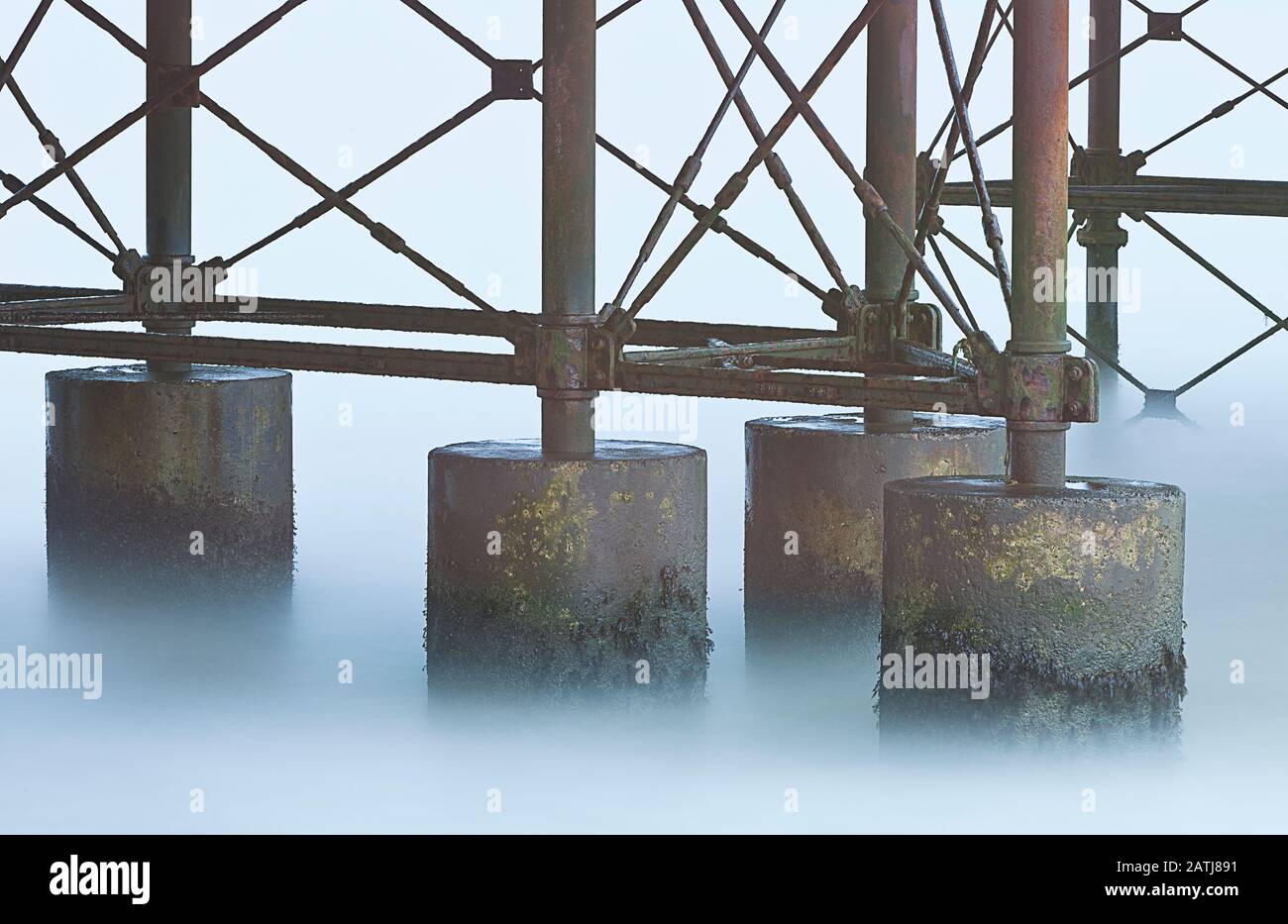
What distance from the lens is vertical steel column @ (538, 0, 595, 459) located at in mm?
12766

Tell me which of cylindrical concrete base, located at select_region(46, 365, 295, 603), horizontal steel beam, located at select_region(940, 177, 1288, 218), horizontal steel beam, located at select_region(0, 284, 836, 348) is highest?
horizontal steel beam, located at select_region(940, 177, 1288, 218)

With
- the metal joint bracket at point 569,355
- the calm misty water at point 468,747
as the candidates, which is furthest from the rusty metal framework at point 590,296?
the calm misty water at point 468,747

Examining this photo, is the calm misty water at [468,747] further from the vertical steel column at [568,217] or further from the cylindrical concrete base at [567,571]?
the vertical steel column at [568,217]

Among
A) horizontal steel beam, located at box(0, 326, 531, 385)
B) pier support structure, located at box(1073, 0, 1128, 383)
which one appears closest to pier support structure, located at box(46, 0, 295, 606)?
horizontal steel beam, located at box(0, 326, 531, 385)

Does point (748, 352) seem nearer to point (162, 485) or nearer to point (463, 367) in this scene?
point (463, 367)

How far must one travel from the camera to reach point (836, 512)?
13.9m

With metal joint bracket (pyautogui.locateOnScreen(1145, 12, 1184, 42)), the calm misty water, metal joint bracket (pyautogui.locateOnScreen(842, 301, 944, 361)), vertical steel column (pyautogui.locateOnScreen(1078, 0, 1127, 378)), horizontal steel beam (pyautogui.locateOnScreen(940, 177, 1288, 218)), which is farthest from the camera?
vertical steel column (pyautogui.locateOnScreen(1078, 0, 1127, 378))

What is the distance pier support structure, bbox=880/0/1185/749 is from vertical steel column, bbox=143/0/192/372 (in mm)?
5731

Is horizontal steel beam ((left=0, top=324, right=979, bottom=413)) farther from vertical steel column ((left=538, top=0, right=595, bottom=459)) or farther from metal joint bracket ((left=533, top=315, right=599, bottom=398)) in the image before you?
vertical steel column ((left=538, top=0, right=595, bottom=459))

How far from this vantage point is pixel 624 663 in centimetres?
1262

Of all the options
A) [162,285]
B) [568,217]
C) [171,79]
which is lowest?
[162,285]

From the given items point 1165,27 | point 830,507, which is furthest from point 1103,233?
point 830,507

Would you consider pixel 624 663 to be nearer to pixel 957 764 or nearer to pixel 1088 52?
pixel 957 764

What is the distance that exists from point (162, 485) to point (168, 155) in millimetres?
2189
